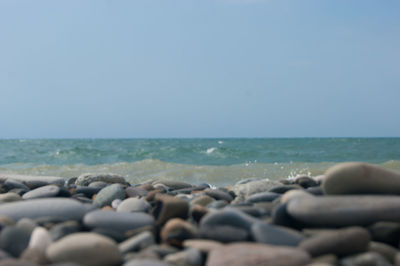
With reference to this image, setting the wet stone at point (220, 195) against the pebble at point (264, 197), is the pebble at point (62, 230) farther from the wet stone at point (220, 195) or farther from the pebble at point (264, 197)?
the wet stone at point (220, 195)

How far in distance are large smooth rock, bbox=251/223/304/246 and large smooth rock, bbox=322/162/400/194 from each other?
0.47 m

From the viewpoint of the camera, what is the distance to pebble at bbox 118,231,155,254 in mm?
1847

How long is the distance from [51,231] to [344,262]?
1337mm

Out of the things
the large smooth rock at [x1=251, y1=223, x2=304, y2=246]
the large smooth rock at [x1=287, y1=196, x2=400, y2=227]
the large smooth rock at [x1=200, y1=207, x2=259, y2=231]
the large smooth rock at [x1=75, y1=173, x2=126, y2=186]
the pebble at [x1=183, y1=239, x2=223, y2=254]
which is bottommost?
the large smooth rock at [x1=75, y1=173, x2=126, y2=186]

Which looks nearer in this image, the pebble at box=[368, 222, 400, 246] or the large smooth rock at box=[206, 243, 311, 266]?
the large smooth rock at box=[206, 243, 311, 266]

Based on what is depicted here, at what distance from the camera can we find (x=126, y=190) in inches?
138

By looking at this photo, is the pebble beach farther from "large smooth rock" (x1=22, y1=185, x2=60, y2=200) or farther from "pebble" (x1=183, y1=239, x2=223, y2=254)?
"large smooth rock" (x1=22, y1=185, x2=60, y2=200)

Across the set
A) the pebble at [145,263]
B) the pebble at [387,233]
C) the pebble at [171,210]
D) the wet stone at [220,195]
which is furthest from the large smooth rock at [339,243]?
the wet stone at [220,195]

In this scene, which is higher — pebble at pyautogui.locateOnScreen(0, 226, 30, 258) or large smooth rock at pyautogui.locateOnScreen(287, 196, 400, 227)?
large smooth rock at pyautogui.locateOnScreen(287, 196, 400, 227)

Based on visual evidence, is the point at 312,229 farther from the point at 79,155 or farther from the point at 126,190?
the point at 79,155

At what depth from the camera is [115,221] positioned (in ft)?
6.74

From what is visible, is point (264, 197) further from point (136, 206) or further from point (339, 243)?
point (339, 243)

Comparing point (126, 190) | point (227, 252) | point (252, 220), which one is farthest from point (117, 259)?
point (126, 190)

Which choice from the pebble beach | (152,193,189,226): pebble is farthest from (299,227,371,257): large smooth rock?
(152,193,189,226): pebble
